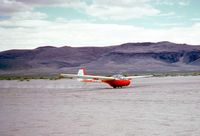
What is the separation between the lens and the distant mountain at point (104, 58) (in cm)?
15362

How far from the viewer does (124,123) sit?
12.2 m

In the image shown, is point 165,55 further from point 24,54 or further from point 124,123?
point 124,123

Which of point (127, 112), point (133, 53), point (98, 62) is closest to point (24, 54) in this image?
point (98, 62)

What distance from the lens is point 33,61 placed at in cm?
17212

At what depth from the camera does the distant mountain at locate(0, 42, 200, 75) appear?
504ft

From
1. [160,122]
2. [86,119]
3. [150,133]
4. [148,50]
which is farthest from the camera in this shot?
[148,50]

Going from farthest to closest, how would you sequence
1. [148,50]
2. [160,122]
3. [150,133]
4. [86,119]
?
[148,50] → [86,119] → [160,122] → [150,133]

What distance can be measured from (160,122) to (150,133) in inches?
70.2

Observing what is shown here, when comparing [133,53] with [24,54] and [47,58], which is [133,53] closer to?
[47,58]

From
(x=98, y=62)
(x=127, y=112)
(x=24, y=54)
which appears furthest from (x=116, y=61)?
(x=127, y=112)

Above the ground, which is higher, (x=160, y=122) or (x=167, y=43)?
(x=167, y=43)

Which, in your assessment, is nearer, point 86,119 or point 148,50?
point 86,119

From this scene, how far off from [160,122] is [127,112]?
3.13 m

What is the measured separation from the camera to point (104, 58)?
568 feet
